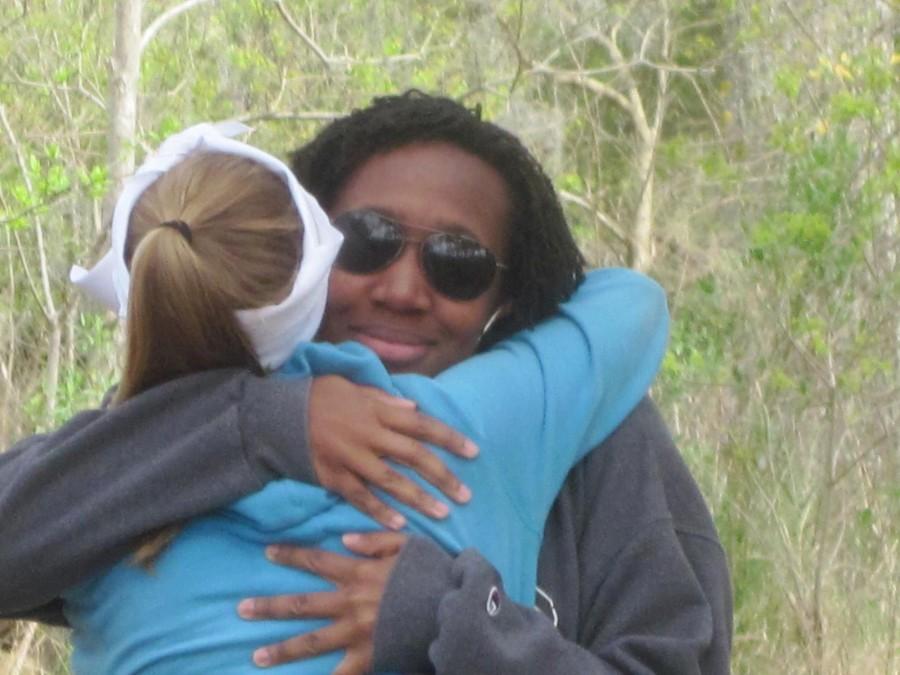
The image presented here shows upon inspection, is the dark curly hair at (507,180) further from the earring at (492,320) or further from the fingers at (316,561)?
the fingers at (316,561)

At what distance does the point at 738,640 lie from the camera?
15.7 ft

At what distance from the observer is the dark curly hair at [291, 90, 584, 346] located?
2.00 m

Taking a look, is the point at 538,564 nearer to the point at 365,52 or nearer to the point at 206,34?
the point at 365,52

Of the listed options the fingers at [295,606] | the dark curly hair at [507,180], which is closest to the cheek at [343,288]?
the dark curly hair at [507,180]

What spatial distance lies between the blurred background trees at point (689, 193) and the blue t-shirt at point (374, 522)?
2890 millimetres

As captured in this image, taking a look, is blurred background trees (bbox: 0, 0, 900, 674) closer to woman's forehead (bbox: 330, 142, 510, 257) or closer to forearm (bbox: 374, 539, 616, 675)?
woman's forehead (bbox: 330, 142, 510, 257)

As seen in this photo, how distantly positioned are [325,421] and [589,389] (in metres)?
0.33

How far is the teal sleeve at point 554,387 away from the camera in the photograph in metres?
1.68

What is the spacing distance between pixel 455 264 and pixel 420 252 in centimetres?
5

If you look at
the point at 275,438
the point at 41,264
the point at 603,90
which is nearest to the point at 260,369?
the point at 275,438

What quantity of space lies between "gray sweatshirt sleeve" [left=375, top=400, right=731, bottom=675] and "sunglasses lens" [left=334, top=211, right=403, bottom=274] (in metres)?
0.39

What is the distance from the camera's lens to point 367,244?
1.92 m

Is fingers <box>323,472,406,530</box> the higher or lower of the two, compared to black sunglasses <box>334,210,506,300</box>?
lower

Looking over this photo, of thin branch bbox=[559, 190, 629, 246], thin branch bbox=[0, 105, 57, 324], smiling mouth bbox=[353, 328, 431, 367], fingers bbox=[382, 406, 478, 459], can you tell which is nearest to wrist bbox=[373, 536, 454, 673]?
fingers bbox=[382, 406, 478, 459]
